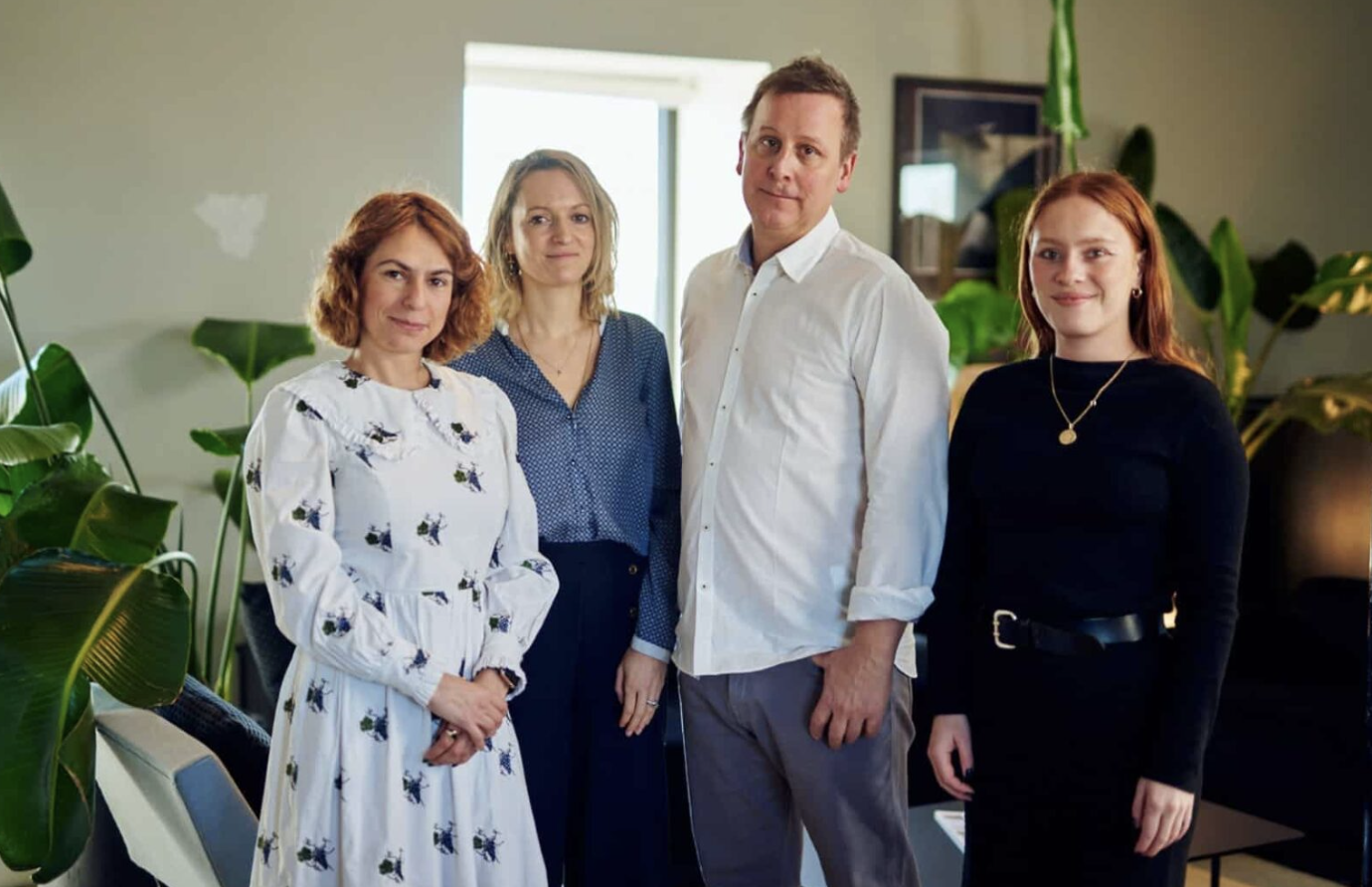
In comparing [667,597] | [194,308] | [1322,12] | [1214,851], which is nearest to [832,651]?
[667,597]

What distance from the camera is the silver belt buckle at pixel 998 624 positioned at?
6.10ft

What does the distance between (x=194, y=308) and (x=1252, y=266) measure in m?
3.54

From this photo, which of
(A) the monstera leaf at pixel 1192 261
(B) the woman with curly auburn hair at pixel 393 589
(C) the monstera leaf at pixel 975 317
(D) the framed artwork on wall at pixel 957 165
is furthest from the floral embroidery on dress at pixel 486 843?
(A) the monstera leaf at pixel 1192 261

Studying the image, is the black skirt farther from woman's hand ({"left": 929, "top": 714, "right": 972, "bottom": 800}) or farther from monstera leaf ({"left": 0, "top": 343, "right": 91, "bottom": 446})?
monstera leaf ({"left": 0, "top": 343, "right": 91, "bottom": 446})

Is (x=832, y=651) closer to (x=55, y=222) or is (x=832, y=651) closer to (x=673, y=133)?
(x=55, y=222)

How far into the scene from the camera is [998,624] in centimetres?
187

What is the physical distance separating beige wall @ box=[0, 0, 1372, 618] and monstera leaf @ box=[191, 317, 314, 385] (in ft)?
0.65

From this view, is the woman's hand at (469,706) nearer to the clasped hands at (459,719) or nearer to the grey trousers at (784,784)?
the clasped hands at (459,719)

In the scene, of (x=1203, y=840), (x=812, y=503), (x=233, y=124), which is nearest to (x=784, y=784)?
(x=812, y=503)

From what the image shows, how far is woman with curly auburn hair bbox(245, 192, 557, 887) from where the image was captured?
178 cm

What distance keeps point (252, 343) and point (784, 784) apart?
207cm

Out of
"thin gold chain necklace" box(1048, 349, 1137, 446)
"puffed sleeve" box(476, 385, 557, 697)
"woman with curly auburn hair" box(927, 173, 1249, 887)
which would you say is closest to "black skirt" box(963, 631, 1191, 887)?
"woman with curly auburn hair" box(927, 173, 1249, 887)

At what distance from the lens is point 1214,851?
2818mm

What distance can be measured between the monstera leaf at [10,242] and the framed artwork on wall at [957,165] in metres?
2.58
